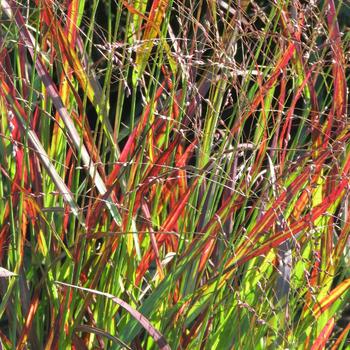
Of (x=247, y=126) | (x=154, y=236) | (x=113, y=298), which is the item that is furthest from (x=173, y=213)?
(x=247, y=126)

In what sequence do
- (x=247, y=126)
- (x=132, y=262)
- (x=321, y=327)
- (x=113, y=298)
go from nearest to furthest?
(x=113, y=298) < (x=132, y=262) < (x=321, y=327) < (x=247, y=126)

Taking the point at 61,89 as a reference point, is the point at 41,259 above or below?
below

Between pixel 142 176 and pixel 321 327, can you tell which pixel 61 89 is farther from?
pixel 321 327

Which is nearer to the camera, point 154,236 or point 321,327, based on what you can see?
point 154,236

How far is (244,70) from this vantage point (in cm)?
113

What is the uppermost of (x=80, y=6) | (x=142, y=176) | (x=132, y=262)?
(x=80, y=6)

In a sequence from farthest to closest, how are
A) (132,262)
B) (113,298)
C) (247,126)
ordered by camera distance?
1. (247,126)
2. (132,262)
3. (113,298)

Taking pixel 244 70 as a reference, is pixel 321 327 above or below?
below

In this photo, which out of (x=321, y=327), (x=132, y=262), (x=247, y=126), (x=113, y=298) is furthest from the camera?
(x=247, y=126)

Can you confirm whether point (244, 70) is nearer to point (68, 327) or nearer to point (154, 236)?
point (154, 236)

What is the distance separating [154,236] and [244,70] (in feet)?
1.01

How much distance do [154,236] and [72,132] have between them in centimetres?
21

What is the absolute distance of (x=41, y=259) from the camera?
51.4 inches

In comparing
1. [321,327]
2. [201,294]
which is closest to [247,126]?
[321,327]
